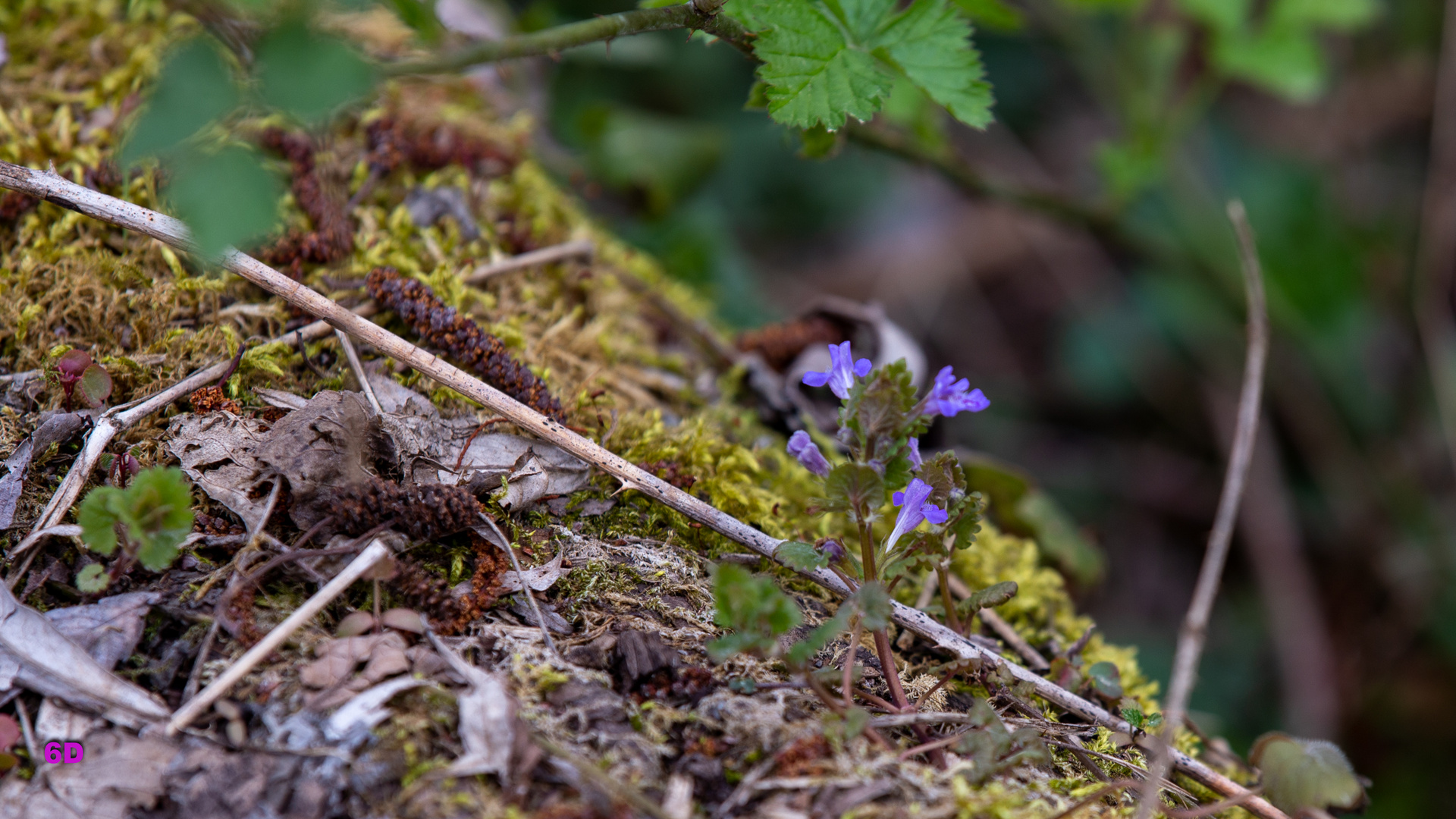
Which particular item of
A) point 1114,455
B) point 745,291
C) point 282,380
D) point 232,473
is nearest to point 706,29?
point 282,380

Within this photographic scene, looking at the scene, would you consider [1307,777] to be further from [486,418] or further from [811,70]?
[486,418]

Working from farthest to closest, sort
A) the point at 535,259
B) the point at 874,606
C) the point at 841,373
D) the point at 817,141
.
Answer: the point at 535,259 → the point at 817,141 → the point at 841,373 → the point at 874,606

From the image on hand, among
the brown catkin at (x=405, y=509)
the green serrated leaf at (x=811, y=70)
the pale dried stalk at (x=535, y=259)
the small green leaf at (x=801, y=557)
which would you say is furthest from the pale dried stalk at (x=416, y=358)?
the green serrated leaf at (x=811, y=70)

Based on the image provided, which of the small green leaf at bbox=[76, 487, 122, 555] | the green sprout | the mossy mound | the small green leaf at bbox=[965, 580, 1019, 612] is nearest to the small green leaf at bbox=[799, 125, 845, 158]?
the mossy mound

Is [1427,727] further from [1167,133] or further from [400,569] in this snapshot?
[400,569]

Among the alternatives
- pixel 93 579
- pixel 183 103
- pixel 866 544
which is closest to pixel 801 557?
pixel 866 544

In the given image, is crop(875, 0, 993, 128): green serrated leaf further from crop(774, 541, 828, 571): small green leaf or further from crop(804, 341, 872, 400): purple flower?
crop(774, 541, 828, 571): small green leaf

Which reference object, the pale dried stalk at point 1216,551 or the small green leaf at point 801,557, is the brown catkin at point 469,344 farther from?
the pale dried stalk at point 1216,551
